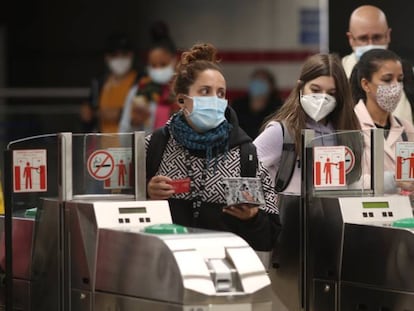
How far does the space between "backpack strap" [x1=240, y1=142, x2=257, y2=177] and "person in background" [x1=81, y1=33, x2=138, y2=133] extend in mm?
6609

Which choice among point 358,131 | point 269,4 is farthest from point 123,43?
point 358,131

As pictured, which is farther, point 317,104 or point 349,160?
point 317,104

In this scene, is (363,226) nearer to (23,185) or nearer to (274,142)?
(274,142)

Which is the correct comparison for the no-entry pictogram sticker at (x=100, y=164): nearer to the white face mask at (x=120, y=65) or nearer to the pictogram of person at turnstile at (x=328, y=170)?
the pictogram of person at turnstile at (x=328, y=170)

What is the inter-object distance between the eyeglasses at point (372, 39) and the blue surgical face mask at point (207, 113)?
2.65 metres

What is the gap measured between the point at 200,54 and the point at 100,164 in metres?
0.98

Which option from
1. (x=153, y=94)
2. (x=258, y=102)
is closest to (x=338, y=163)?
(x=153, y=94)

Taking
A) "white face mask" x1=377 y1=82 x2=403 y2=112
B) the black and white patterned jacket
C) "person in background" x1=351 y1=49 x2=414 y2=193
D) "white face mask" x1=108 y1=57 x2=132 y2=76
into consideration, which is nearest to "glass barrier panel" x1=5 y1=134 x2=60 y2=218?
the black and white patterned jacket

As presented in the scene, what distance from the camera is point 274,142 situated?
7.29 metres

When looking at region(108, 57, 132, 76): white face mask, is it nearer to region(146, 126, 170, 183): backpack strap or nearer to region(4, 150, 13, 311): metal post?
region(146, 126, 170, 183): backpack strap

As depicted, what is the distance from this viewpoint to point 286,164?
7.25m

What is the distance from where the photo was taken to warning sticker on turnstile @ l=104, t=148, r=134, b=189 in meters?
6.40

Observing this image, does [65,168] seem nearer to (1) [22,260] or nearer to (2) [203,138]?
(1) [22,260]

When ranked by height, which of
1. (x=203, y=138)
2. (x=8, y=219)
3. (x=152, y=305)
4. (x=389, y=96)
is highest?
(x=389, y=96)
